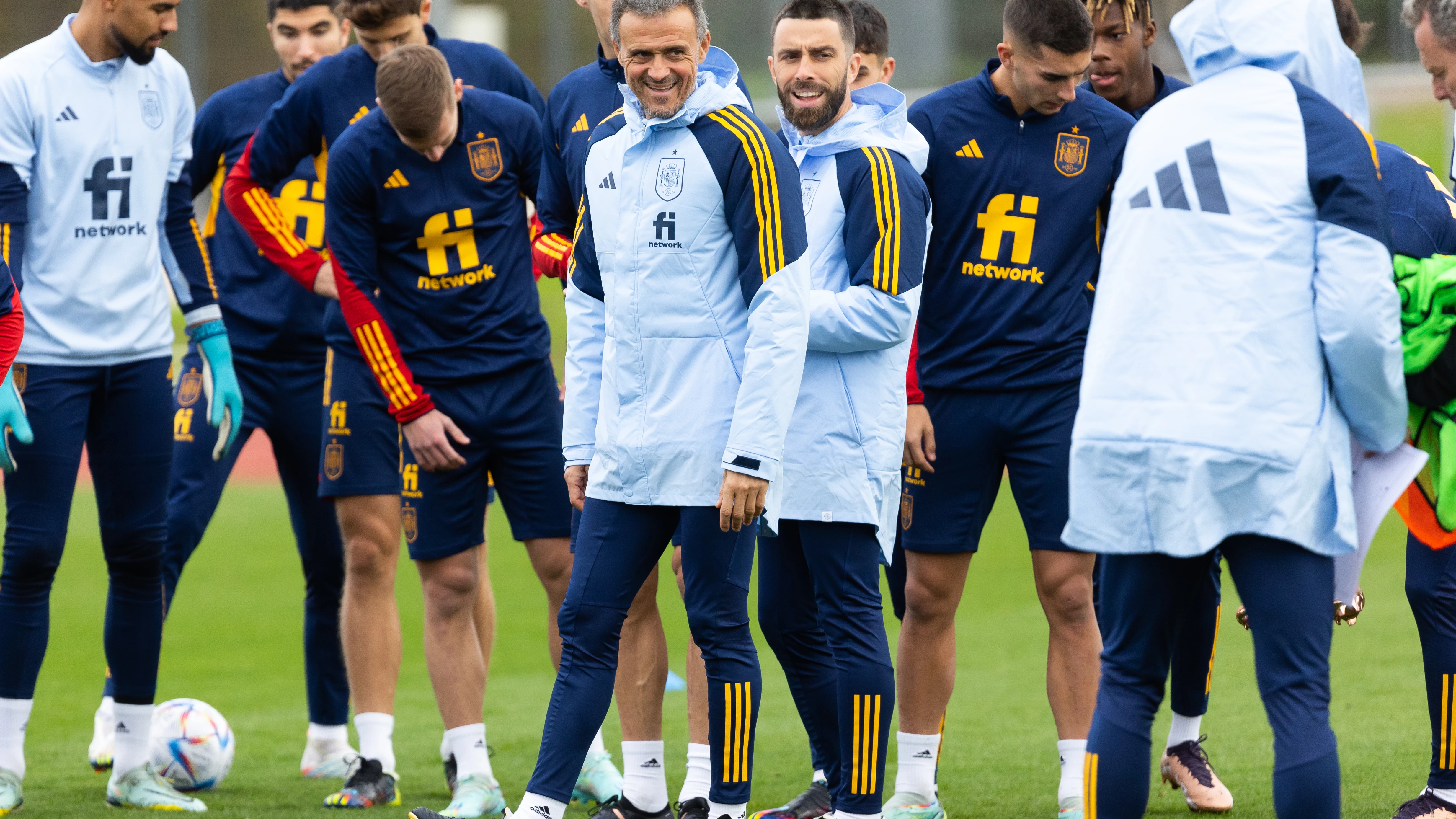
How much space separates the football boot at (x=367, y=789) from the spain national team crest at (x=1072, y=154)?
288 centimetres

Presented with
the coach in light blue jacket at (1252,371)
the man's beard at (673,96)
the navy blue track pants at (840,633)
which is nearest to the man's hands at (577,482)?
the navy blue track pants at (840,633)

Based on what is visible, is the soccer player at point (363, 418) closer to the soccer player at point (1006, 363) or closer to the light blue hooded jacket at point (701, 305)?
the soccer player at point (1006, 363)

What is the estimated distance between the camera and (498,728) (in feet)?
22.6

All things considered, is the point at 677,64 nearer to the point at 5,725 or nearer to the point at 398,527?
the point at 398,527

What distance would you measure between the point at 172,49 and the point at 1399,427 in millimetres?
30246

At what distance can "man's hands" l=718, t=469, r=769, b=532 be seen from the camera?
3.70m

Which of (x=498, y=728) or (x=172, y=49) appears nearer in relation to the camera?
(x=498, y=728)

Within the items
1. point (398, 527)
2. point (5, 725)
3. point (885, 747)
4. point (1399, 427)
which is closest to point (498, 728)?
point (398, 527)

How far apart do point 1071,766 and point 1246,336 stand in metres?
1.93

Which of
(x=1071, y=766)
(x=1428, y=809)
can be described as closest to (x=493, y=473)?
(x=1071, y=766)

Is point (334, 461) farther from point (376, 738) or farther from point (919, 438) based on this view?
point (919, 438)

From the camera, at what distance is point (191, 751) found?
5508 millimetres

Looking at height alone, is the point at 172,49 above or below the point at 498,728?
above

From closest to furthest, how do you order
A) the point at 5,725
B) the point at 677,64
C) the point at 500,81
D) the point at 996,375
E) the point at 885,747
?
the point at 677,64 < the point at 885,747 < the point at 996,375 < the point at 5,725 < the point at 500,81
